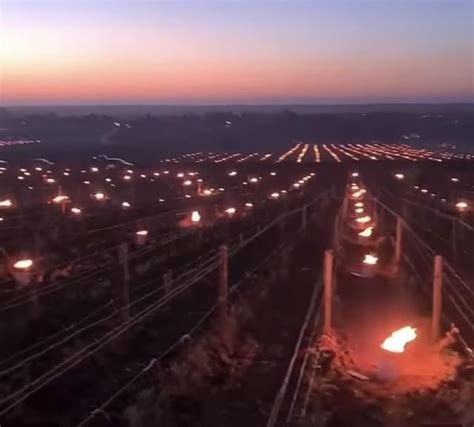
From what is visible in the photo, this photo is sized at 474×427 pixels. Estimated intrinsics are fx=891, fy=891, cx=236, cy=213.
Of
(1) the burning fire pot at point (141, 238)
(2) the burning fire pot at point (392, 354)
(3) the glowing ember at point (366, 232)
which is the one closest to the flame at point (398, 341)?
(2) the burning fire pot at point (392, 354)

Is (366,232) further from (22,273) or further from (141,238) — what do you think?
(22,273)

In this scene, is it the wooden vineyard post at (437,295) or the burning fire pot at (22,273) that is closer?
the wooden vineyard post at (437,295)

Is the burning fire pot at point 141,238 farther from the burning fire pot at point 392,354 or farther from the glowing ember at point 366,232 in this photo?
the burning fire pot at point 392,354

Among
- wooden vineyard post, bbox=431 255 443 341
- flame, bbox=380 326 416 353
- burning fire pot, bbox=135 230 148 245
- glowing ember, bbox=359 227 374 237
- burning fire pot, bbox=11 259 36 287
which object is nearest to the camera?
flame, bbox=380 326 416 353

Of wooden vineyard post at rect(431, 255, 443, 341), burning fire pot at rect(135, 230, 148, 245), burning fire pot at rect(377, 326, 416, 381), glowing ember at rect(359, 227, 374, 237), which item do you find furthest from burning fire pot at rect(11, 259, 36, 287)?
glowing ember at rect(359, 227, 374, 237)

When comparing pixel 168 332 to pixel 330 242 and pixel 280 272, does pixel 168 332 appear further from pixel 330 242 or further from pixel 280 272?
pixel 330 242

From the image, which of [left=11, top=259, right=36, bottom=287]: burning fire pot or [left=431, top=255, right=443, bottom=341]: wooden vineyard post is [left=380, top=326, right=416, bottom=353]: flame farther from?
[left=11, top=259, right=36, bottom=287]: burning fire pot

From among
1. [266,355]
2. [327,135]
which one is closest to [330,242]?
[266,355]

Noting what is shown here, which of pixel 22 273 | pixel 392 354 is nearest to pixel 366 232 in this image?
pixel 22 273

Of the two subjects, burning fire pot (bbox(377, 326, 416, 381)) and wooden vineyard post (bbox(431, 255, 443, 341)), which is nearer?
burning fire pot (bbox(377, 326, 416, 381))

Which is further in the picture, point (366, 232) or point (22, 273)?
point (366, 232)

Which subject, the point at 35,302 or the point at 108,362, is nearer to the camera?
the point at 108,362
